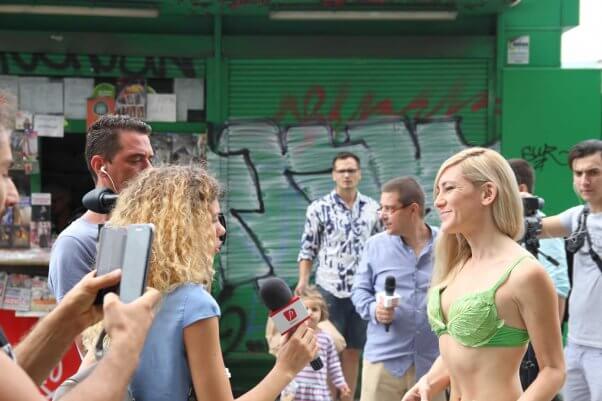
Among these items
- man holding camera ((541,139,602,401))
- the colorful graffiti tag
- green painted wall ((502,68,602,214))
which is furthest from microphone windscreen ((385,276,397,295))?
green painted wall ((502,68,602,214))

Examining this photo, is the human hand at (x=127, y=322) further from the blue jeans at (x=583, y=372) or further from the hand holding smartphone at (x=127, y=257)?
the blue jeans at (x=583, y=372)

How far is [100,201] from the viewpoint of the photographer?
3.64 meters

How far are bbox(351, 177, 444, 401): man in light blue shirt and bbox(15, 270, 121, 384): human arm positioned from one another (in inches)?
129

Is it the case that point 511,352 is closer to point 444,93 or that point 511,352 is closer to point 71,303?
point 71,303

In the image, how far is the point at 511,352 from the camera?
11.1ft

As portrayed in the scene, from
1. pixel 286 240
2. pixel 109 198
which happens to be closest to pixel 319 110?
pixel 286 240

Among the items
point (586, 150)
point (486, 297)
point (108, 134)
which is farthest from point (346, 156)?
point (486, 297)

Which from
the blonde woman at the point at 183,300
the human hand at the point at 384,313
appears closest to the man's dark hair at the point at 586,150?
the human hand at the point at 384,313

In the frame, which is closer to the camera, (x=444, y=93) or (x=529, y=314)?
(x=529, y=314)

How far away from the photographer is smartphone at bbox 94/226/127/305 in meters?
2.24

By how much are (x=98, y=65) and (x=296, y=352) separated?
6.14m

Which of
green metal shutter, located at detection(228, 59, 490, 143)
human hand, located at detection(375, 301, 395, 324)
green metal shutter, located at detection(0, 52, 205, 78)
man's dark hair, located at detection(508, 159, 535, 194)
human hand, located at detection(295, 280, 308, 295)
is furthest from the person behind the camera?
green metal shutter, located at detection(228, 59, 490, 143)

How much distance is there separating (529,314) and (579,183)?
2.31 metres

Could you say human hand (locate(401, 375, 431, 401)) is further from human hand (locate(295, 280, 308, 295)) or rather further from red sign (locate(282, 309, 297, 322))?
human hand (locate(295, 280, 308, 295))
